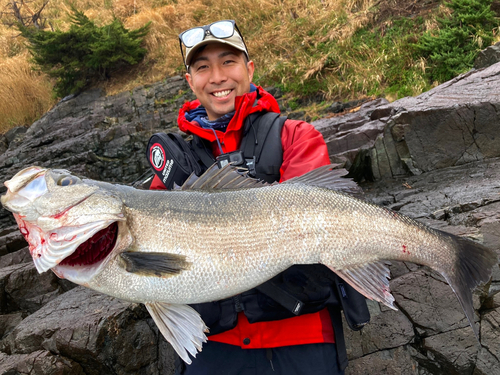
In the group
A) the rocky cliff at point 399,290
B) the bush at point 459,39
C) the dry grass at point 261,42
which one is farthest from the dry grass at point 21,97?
the bush at point 459,39

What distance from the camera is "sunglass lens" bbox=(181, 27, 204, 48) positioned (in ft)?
8.52

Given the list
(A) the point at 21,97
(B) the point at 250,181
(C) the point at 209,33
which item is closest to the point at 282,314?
Result: (B) the point at 250,181

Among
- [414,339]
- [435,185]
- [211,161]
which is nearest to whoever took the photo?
[211,161]

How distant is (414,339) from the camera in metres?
2.89

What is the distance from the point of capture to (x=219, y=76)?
104 inches

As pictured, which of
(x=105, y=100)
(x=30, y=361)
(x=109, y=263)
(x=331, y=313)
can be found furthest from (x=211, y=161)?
(x=105, y=100)

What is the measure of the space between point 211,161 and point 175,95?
10.5 metres

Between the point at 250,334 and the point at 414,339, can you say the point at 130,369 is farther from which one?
the point at 414,339

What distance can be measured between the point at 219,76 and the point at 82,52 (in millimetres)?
14609

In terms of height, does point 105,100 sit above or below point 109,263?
above

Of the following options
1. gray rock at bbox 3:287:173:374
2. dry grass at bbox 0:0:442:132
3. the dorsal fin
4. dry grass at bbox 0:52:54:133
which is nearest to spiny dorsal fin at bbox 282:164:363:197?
the dorsal fin

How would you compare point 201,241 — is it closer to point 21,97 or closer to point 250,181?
point 250,181

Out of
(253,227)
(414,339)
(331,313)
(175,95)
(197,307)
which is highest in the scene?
(175,95)

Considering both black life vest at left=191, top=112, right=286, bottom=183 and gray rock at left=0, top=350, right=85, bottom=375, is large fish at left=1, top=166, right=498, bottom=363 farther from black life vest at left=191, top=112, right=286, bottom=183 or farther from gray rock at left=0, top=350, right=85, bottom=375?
gray rock at left=0, top=350, right=85, bottom=375
